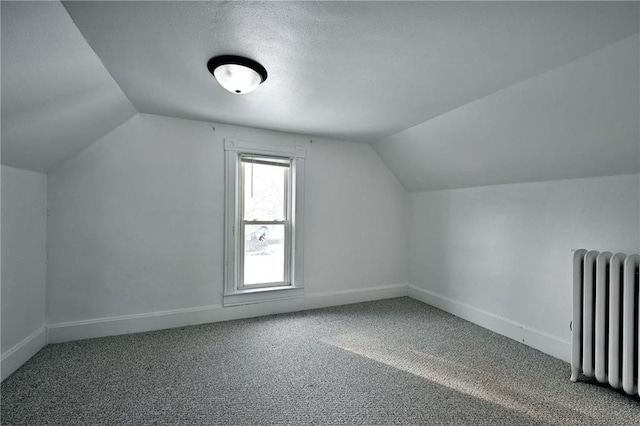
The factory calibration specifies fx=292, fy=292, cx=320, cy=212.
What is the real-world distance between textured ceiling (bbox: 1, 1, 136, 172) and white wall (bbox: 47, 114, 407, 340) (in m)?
0.32

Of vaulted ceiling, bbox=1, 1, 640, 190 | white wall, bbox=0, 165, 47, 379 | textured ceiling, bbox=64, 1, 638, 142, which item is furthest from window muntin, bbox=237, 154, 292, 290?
white wall, bbox=0, 165, 47, 379

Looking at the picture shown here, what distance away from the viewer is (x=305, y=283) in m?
3.75

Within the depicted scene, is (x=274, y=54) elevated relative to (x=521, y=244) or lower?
elevated

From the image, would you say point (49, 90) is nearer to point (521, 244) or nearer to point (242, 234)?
point (242, 234)

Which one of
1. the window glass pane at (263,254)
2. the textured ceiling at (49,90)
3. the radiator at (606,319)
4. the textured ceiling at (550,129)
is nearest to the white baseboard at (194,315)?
the window glass pane at (263,254)

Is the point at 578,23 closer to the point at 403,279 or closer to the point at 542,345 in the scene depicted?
the point at 542,345

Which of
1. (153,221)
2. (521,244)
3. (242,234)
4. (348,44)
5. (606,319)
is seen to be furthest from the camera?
(242,234)

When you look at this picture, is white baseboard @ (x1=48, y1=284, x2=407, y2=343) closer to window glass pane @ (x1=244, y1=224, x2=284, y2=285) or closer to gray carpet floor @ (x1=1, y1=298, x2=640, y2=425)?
gray carpet floor @ (x1=1, y1=298, x2=640, y2=425)

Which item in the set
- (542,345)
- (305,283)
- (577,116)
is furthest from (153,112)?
(542,345)

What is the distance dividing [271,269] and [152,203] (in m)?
1.53

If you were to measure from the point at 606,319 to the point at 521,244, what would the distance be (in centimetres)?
95

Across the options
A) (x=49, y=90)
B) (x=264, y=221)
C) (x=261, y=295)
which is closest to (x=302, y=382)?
(x=261, y=295)

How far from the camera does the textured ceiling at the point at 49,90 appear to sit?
1.38 metres

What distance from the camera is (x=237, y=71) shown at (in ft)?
6.41
